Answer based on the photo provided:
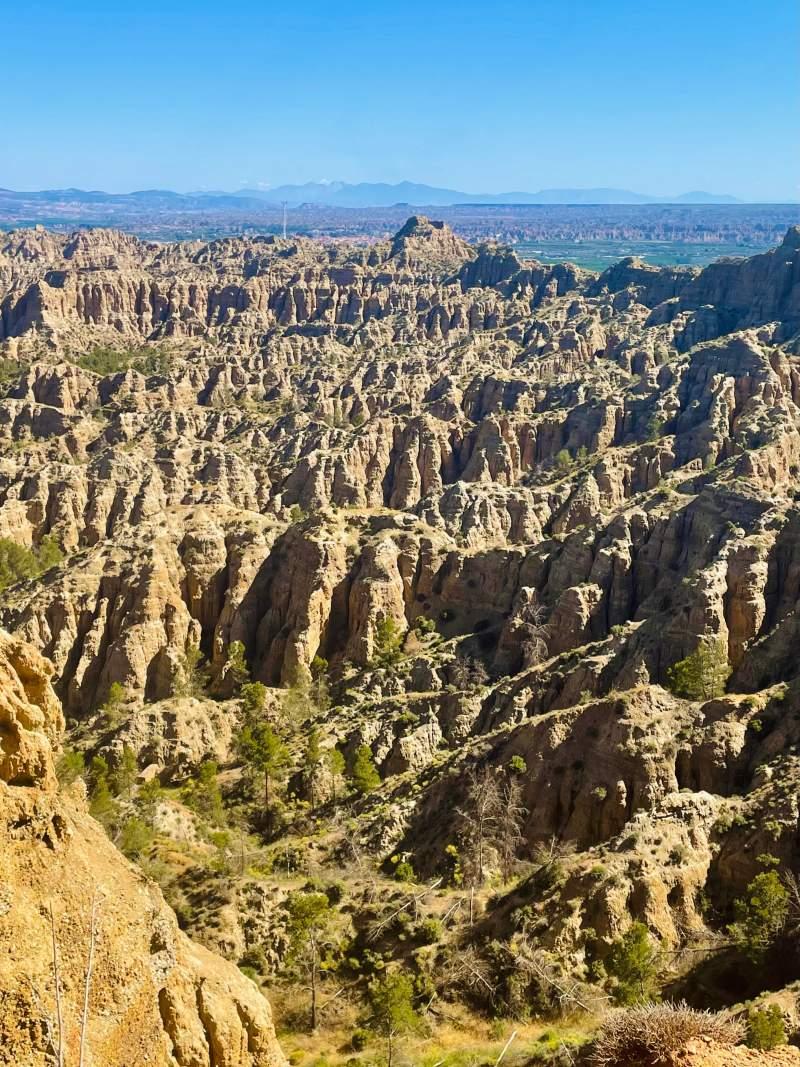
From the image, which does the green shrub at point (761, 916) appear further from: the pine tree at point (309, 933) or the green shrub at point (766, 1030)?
the pine tree at point (309, 933)

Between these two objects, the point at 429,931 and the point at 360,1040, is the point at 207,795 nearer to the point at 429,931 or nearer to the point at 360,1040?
the point at 429,931

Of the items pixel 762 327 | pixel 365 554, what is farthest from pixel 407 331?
pixel 365 554

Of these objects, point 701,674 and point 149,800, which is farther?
point 701,674

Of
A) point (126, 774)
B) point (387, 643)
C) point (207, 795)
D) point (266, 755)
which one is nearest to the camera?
point (126, 774)

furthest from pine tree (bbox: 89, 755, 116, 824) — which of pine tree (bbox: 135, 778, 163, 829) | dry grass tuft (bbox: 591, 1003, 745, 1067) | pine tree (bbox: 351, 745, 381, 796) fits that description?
dry grass tuft (bbox: 591, 1003, 745, 1067)

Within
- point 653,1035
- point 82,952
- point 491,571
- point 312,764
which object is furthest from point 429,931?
point 491,571

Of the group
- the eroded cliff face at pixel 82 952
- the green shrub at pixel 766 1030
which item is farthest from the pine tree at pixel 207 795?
the green shrub at pixel 766 1030

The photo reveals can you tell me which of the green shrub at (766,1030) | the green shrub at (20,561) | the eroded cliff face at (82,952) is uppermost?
the eroded cliff face at (82,952)
